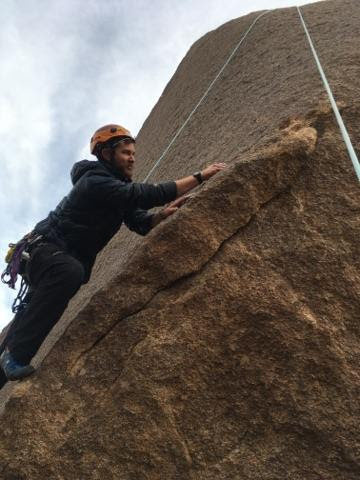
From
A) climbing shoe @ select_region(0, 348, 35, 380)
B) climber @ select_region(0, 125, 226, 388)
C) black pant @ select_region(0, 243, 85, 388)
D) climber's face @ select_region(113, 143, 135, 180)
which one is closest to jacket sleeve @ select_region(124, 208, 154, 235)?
climber @ select_region(0, 125, 226, 388)

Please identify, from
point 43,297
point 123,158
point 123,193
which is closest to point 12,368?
point 43,297

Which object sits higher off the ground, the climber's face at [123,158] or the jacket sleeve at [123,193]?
the climber's face at [123,158]

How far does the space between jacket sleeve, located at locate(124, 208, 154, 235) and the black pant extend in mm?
673

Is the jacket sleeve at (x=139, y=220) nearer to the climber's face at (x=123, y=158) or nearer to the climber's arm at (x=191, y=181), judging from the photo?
the climber's face at (x=123, y=158)

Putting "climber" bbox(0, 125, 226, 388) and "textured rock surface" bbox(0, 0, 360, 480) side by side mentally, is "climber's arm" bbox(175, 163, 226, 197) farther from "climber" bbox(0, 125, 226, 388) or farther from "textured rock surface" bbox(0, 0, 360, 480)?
"textured rock surface" bbox(0, 0, 360, 480)

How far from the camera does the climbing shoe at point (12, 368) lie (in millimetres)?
3107

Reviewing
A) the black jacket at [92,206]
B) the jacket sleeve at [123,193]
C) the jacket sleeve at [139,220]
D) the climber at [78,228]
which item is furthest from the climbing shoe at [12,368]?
the jacket sleeve at [139,220]

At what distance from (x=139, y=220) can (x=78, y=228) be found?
58cm

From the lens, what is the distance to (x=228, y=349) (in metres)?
2.84

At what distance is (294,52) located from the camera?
4.57m

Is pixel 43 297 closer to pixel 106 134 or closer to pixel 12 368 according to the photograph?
pixel 12 368

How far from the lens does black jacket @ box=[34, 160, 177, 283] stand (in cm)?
337

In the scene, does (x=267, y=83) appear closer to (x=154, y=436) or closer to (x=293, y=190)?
(x=293, y=190)

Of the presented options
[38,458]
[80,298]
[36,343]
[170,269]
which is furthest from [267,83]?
[38,458]
